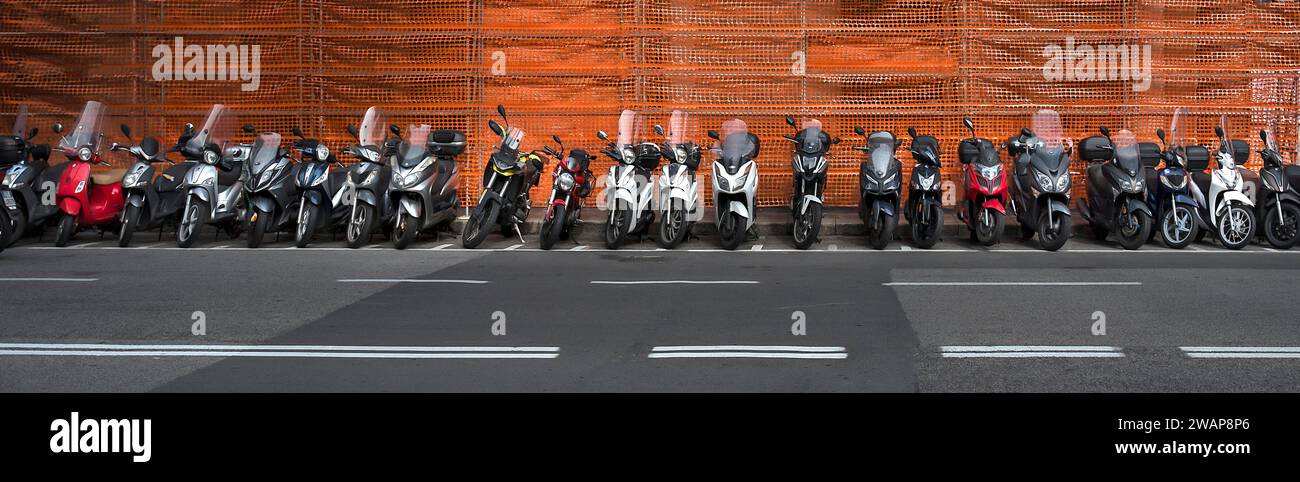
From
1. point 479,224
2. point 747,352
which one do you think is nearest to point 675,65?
point 479,224

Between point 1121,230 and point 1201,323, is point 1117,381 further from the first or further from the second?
point 1121,230

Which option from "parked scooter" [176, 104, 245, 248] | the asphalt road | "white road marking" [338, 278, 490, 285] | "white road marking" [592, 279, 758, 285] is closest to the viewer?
the asphalt road

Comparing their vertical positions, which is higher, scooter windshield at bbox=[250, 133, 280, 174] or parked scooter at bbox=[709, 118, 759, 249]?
scooter windshield at bbox=[250, 133, 280, 174]

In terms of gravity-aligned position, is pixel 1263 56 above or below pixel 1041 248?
above

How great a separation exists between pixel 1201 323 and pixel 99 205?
11044mm

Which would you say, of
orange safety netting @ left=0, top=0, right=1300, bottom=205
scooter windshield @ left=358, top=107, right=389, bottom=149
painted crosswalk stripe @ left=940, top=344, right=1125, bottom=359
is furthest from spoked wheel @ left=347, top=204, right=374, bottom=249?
painted crosswalk stripe @ left=940, top=344, right=1125, bottom=359

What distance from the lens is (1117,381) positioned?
6.26 metres

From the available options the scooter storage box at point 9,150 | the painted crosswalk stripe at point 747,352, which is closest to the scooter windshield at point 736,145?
the painted crosswalk stripe at point 747,352

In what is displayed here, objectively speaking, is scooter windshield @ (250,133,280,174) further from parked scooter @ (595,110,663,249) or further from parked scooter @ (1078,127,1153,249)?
parked scooter @ (1078,127,1153,249)

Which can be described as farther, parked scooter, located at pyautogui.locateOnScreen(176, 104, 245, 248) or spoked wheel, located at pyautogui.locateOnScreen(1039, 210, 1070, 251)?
parked scooter, located at pyautogui.locateOnScreen(176, 104, 245, 248)

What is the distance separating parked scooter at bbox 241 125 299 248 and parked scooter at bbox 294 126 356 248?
4.9 inches

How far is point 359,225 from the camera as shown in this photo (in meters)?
13.5

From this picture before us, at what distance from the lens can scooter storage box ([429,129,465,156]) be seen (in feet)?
46.3
